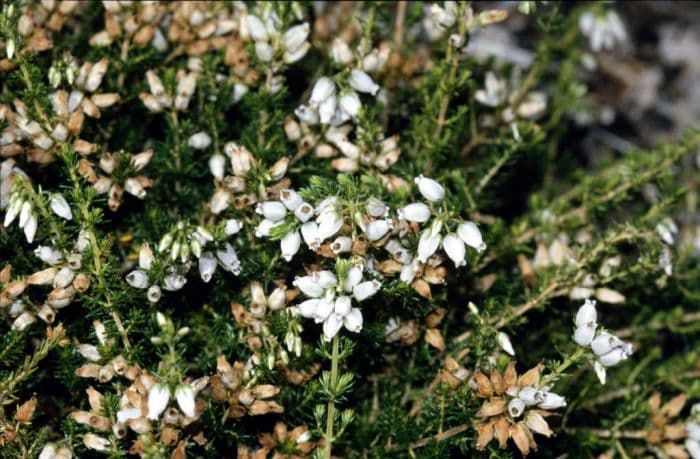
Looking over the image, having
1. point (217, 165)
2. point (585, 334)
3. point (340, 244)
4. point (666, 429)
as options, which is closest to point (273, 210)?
point (340, 244)

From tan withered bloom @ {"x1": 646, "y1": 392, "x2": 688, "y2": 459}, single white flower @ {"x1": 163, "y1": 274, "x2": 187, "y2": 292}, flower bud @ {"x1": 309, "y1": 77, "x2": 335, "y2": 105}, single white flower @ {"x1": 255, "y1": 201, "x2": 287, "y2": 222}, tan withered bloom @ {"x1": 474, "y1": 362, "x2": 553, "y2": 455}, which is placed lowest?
tan withered bloom @ {"x1": 646, "y1": 392, "x2": 688, "y2": 459}

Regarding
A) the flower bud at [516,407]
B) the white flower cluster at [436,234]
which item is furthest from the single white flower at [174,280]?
the flower bud at [516,407]

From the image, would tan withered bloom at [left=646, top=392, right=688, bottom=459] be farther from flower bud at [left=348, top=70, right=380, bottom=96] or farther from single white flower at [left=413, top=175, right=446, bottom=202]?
flower bud at [left=348, top=70, right=380, bottom=96]

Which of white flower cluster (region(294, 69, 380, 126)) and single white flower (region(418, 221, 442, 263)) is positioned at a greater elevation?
white flower cluster (region(294, 69, 380, 126))

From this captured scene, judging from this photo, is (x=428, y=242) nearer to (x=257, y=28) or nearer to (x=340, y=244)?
(x=340, y=244)

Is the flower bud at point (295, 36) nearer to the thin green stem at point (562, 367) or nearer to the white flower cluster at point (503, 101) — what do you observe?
the white flower cluster at point (503, 101)

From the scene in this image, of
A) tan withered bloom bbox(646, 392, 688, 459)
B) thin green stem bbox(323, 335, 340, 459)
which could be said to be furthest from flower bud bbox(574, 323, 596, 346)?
tan withered bloom bbox(646, 392, 688, 459)
